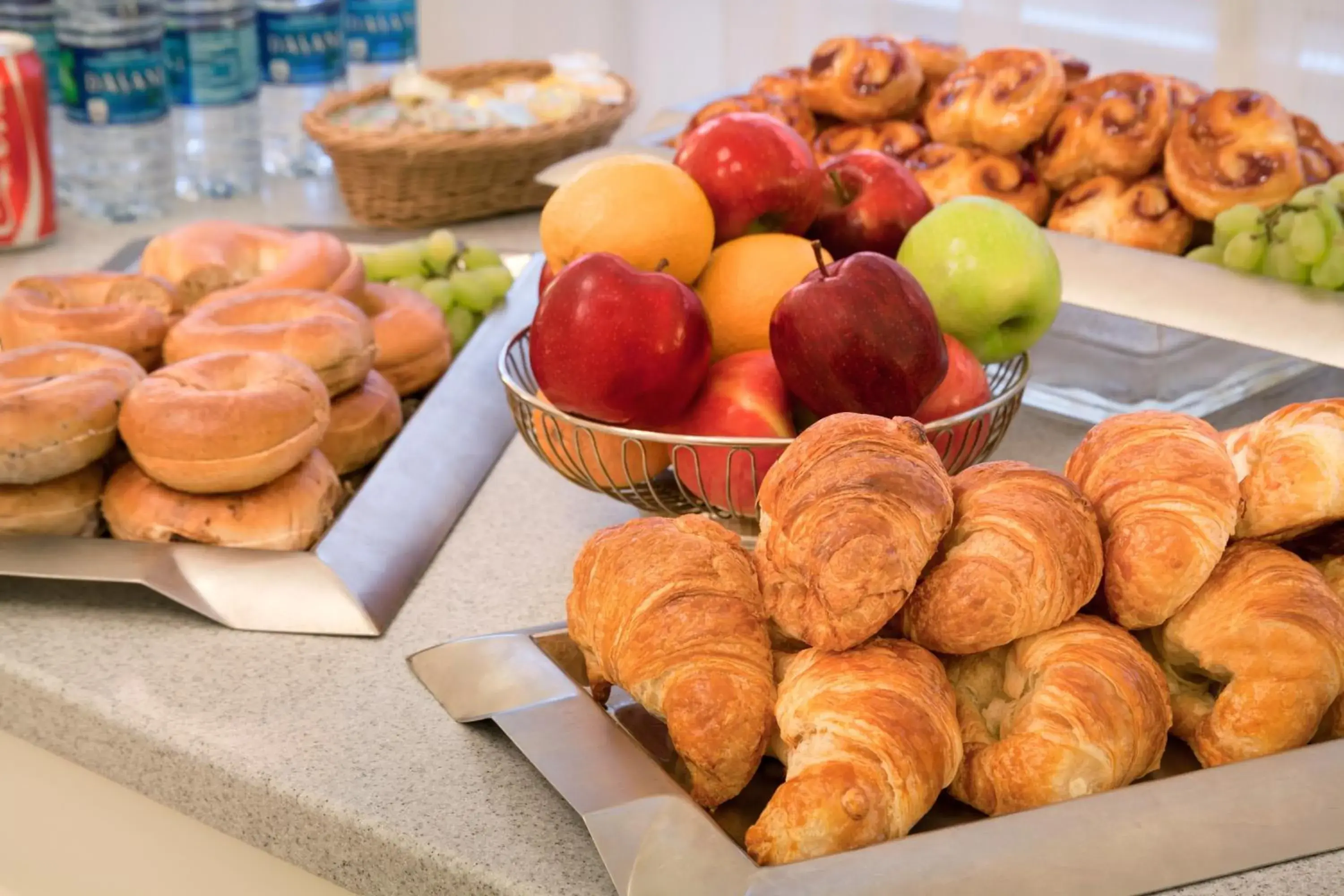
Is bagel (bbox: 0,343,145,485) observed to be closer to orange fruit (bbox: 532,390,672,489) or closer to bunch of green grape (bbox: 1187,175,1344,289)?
orange fruit (bbox: 532,390,672,489)

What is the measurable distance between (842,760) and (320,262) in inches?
28.7

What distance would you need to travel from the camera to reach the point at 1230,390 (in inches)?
43.3

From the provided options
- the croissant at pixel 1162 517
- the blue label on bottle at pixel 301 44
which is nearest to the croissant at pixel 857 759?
the croissant at pixel 1162 517

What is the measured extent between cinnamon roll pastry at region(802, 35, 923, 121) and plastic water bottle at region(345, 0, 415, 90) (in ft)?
2.56

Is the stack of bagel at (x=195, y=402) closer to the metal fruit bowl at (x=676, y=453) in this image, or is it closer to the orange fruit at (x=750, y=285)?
the metal fruit bowl at (x=676, y=453)

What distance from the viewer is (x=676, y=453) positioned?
80cm

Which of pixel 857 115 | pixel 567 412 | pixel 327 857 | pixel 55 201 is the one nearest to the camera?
pixel 327 857

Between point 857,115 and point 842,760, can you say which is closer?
point 842,760

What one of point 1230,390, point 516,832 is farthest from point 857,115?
point 516,832

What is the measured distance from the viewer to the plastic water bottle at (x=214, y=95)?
1.70 meters

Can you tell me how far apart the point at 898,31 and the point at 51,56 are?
4.02ft

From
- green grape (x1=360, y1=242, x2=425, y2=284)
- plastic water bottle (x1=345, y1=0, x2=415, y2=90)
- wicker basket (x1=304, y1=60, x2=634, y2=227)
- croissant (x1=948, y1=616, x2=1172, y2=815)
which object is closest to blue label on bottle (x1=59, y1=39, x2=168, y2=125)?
wicker basket (x1=304, y1=60, x2=634, y2=227)

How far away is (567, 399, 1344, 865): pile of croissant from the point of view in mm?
557

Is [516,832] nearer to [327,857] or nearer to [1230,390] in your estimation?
[327,857]
